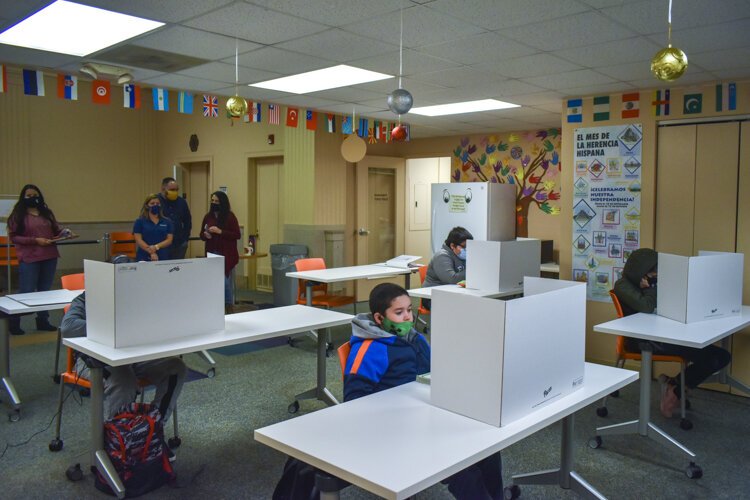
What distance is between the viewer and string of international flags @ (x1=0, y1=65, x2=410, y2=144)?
4.61 meters

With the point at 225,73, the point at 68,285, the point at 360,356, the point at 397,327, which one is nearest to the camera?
the point at 360,356

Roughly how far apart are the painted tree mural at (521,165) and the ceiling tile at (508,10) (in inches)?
180

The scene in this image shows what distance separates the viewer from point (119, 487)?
2900 millimetres

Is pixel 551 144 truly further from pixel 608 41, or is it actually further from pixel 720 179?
pixel 608 41

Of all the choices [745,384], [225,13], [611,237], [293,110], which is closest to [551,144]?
[611,237]

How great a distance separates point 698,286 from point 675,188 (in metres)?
1.62

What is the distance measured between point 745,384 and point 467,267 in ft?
7.58

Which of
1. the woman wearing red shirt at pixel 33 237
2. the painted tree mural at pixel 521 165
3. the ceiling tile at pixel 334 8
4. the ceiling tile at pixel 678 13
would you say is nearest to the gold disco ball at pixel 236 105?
the ceiling tile at pixel 334 8

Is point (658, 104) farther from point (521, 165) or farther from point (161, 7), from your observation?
point (161, 7)

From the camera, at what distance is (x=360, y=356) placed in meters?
2.45

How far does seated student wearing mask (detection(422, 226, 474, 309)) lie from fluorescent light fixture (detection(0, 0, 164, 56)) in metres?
3.05

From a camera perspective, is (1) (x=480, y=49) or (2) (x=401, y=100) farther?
(1) (x=480, y=49)

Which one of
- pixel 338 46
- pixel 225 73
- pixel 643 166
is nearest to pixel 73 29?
pixel 225 73

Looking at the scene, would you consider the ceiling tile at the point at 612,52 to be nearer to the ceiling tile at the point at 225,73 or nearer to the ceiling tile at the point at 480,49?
the ceiling tile at the point at 480,49
